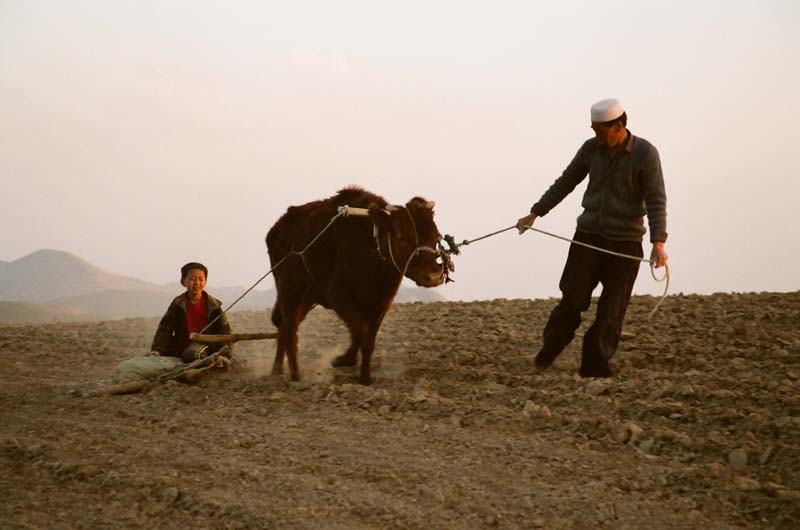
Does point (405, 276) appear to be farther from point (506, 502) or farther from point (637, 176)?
point (506, 502)

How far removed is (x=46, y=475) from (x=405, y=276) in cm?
361

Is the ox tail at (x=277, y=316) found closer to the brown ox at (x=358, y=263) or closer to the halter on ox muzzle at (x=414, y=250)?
the brown ox at (x=358, y=263)

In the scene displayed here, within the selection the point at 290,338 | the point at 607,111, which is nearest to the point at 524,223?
the point at 607,111

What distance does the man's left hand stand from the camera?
23.7 ft

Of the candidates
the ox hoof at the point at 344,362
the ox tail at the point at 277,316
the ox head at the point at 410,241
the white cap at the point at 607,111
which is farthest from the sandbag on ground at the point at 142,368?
the white cap at the point at 607,111

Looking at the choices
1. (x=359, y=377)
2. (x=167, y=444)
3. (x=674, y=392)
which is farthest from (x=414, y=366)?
(x=167, y=444)

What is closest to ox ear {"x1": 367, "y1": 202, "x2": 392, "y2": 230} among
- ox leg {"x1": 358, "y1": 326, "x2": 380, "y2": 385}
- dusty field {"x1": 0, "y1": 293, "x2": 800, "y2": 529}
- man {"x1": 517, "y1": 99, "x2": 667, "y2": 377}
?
ox leg {"x1": 358, "y1": 326, "x2": 380, "y2": 385}

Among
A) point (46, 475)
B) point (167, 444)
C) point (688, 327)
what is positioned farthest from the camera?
point (688, 327)

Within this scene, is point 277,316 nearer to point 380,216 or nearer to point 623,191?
point 380,216

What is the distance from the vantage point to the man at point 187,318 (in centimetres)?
853

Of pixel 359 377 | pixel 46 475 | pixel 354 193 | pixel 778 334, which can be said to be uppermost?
pixel 354 193

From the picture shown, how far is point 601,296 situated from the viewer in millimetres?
7801

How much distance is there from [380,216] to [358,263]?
0.51m

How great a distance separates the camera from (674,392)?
22.0 feet
